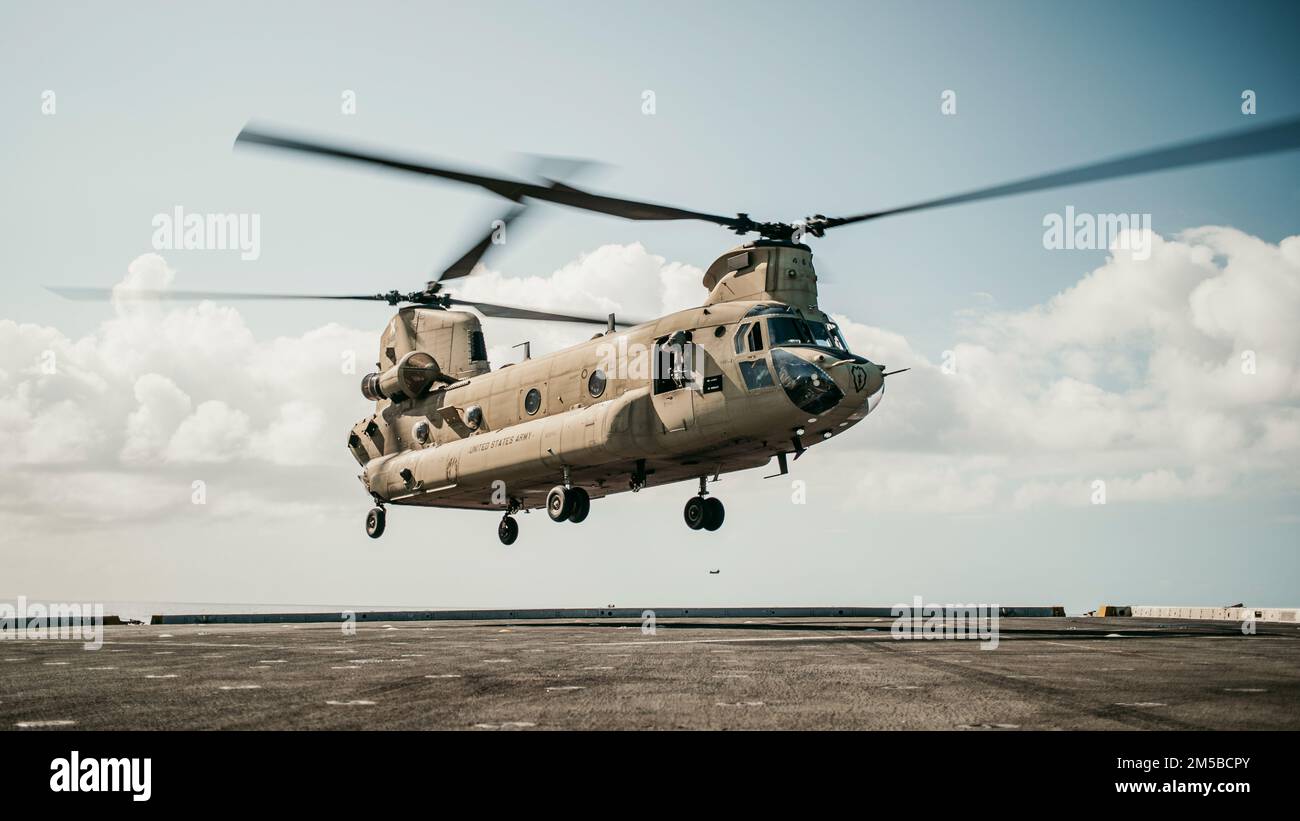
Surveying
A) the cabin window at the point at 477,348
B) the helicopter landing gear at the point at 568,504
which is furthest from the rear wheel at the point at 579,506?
the cabin window at the point at 477,348

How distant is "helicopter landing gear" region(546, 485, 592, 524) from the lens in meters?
31.7

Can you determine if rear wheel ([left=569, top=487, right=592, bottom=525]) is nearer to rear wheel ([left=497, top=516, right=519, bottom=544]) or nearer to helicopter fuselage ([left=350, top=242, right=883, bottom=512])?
helicopter fuselage ([left=350, top=242, right=883, bottom=512])

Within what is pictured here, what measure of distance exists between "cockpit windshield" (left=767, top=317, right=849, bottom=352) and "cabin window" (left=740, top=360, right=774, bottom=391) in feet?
2.12

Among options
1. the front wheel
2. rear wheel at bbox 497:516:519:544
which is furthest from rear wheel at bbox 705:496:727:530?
rear wheel at bbox 497:516:519:544

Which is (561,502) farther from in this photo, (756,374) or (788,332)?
(788,332)

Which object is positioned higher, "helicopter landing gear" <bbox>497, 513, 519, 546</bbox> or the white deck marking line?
"helicopter landing gear" <bbox>497, 513, 519, 546</bbox>

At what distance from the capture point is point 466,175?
21.5 meters

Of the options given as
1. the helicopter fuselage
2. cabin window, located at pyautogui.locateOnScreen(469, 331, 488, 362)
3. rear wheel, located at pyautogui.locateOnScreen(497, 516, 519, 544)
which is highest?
cabin window, located at pyautogui.locateOnScreen(469, 331, 488, 362)

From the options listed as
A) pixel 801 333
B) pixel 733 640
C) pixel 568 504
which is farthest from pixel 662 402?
pixel 733 640

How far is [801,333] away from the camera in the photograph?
2672 cm

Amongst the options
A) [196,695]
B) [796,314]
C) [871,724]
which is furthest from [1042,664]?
[796,314]

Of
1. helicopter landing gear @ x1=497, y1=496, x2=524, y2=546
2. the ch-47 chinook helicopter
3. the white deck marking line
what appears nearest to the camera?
the white deck marking line

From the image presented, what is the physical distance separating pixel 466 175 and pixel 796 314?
31.5 ft
